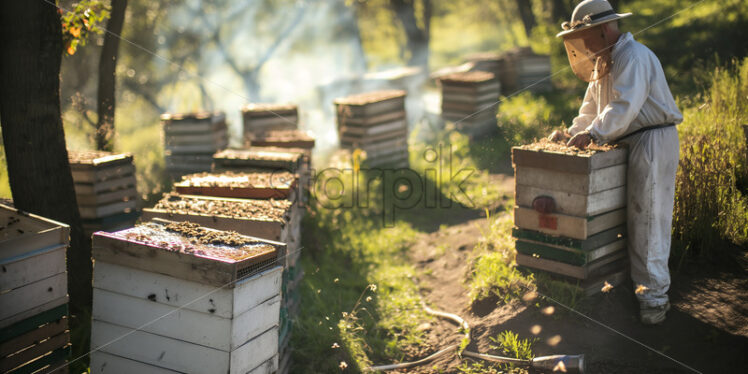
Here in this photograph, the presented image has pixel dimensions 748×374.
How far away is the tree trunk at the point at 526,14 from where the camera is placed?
20.1m

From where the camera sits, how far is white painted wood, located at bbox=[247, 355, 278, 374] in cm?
373

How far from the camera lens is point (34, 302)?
12.2 feet

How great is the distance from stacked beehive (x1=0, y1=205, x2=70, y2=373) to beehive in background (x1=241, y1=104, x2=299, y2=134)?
5.95 metres

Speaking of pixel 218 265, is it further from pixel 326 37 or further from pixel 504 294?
pixel 326 37

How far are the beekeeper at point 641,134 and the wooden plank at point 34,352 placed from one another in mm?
4100

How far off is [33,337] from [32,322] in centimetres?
11

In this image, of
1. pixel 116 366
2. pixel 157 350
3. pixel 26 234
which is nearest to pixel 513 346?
pixel 157 350

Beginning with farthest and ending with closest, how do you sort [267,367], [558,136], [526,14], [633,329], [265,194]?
1. [526,14]
2. [265,194]
3. [558,136]
4. [633,329]
5. [267,367]

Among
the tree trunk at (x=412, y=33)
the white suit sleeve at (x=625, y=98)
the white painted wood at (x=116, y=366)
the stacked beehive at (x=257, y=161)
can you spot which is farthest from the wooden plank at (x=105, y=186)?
the tree trunk at (x=412, y=33)

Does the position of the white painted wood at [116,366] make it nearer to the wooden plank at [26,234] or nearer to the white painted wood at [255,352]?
the white painted wood at [255,352]

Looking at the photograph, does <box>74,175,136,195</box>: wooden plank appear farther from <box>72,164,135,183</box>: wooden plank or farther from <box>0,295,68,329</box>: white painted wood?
<box>0,295,68,329</box>: white painted wood

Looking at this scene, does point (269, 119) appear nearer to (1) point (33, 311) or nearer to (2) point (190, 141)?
(2) point (190, 141)

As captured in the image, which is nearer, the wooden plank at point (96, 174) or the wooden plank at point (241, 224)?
the wooden plank at point (241, 224)

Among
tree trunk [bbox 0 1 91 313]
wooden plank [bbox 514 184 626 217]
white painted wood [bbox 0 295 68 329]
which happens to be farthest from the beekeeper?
tree trunk [bbox 0 1 91 313]
